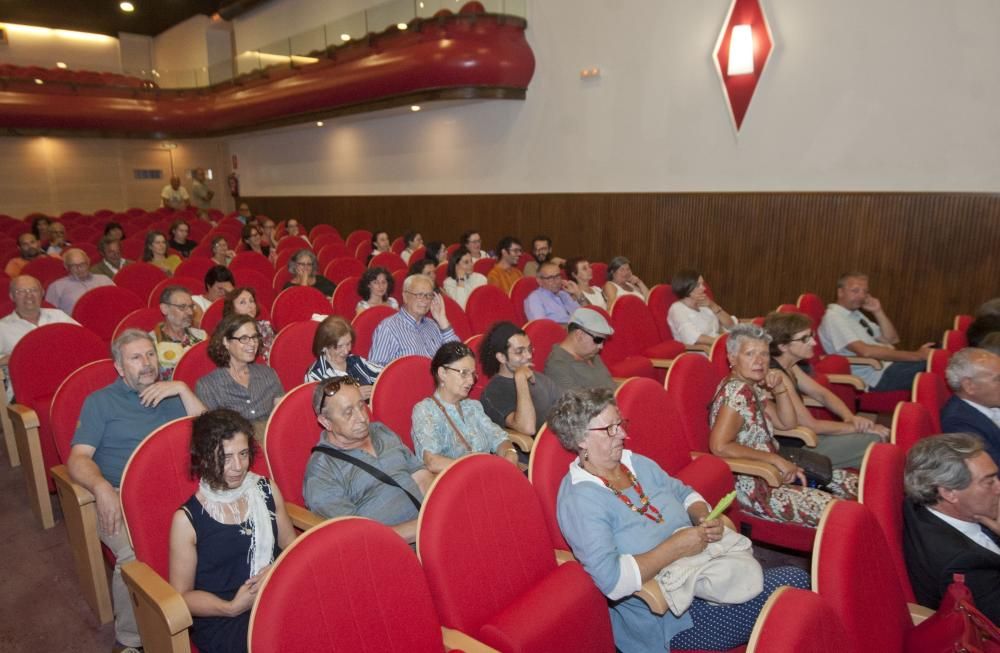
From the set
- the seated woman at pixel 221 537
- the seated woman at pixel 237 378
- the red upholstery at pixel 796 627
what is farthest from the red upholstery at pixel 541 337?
the red upholstery at pixel 796 627

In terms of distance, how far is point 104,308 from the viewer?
4512mm

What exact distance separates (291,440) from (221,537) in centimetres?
59

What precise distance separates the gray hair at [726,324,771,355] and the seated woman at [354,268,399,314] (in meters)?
2.53

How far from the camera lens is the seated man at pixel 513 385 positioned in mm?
2984

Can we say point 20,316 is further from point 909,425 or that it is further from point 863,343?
A: point 863,343

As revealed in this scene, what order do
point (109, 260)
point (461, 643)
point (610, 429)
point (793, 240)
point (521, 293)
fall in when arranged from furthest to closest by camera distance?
point (793, 240) < point (109, 260) < point (521, 293) < point (610, 429) < point (461, 643)

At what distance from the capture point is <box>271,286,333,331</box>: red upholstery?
4652 mm

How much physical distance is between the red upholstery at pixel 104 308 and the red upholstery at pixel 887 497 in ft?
15.1

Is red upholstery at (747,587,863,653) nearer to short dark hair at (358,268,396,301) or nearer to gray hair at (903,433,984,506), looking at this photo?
gray hair at (903,433,984,506)

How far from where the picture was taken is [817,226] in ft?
21.3

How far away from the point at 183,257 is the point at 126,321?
4160 millimetres

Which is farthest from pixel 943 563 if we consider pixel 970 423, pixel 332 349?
pixel 332 349

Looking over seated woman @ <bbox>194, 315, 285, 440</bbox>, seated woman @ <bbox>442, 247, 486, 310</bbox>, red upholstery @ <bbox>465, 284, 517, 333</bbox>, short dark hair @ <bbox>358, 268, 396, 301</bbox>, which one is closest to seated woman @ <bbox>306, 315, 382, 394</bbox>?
seated woman @ <bbox>194, 315, 285, 440</bbox>

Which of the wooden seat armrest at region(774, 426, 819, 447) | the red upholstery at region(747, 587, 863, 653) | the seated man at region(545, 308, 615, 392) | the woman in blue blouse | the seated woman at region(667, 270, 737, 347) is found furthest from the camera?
the seated woman at region(667, 270, 737, 347)
